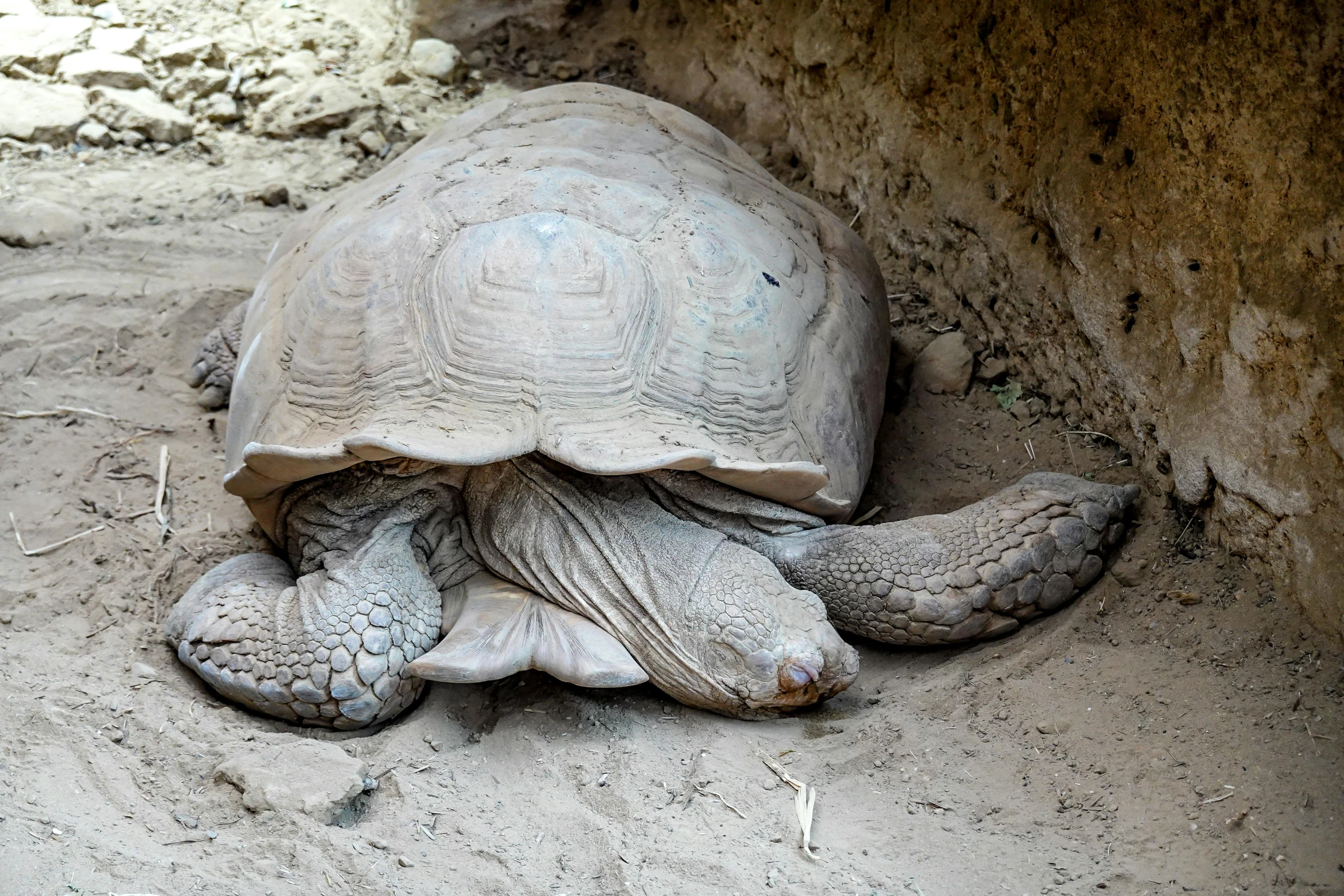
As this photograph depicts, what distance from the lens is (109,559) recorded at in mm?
3523

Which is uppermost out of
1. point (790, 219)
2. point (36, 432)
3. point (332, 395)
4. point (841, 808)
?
point (790, 219)

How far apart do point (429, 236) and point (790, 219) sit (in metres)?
1.16

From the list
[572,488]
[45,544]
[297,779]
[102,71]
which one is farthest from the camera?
[102,71]

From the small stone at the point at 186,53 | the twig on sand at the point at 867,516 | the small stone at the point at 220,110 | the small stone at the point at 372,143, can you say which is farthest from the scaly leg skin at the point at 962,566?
the small stone at the point at 186,53

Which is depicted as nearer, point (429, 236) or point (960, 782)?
point (960, 782)

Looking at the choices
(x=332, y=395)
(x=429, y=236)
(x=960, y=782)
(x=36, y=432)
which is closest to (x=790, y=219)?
(x=429, y=236)

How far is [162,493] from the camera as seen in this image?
3.79m

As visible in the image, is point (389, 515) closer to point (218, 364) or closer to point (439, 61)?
point (218, 364)

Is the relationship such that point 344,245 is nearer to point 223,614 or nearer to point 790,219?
point 223,614

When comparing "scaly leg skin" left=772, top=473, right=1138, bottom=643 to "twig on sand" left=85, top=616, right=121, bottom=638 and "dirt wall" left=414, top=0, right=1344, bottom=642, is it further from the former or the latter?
"twig on sand" left=85, top=616, right=121, bottom=638

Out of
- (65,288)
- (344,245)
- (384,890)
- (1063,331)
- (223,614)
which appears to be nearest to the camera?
(384,890)

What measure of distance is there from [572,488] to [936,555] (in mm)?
946

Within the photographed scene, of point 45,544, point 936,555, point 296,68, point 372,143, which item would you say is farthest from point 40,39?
point 936,555

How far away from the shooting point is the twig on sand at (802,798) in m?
2.61
